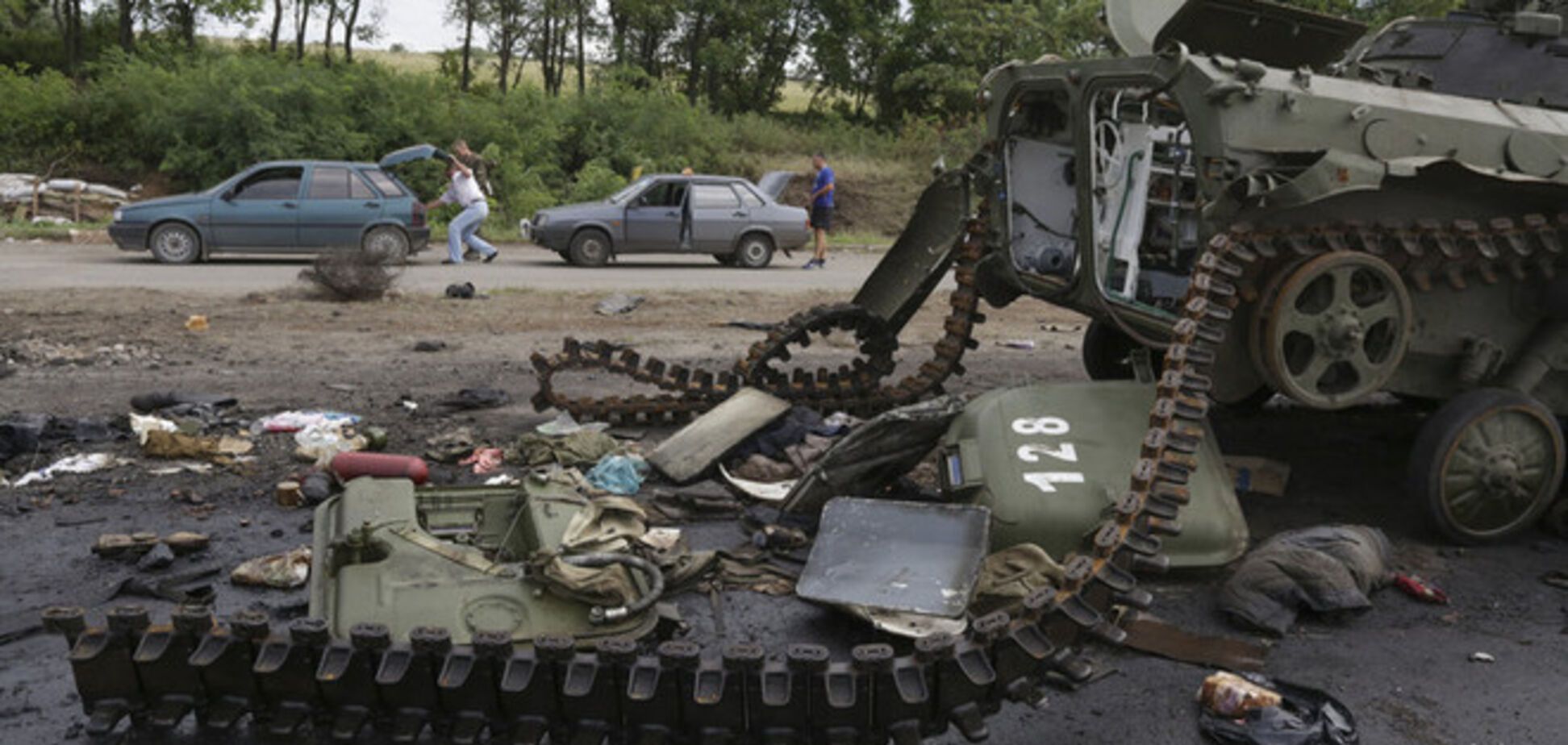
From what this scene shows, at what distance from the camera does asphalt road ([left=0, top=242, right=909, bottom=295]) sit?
15367 millimetres

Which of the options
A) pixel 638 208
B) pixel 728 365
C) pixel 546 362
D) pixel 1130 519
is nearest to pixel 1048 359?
pixel 728 365

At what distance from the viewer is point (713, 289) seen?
1589 centimetres

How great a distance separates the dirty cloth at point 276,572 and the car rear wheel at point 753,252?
1522 centimetres

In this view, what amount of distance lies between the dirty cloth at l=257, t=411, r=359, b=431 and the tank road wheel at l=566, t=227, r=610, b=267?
11.4m

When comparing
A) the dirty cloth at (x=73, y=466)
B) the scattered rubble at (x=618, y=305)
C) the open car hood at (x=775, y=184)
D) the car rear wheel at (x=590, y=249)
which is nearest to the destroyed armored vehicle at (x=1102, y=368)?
the dirty cloth at (x=73, y=466)

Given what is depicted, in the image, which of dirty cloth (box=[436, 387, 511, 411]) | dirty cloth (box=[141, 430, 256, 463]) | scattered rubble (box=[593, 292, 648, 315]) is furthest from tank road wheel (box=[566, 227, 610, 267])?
dirty cloth (box=[141, 430, 256, 463])

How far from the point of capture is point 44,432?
25.1ft

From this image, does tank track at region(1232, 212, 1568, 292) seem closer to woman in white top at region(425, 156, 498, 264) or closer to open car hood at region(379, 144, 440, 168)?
woman in white top at region(425, 156, 498, 264)

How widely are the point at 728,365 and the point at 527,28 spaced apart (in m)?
36.9

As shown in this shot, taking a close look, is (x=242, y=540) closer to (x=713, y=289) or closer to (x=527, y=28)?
(x=713, y=289)

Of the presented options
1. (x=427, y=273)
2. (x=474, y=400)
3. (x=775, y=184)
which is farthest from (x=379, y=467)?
(x=775, y=184)

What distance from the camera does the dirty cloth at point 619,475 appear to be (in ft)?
22.5

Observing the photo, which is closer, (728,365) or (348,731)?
(348,731)

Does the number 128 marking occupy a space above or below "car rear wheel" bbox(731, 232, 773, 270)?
above
